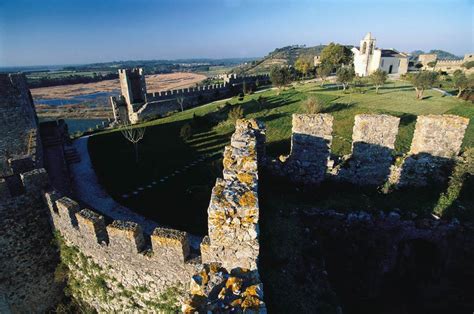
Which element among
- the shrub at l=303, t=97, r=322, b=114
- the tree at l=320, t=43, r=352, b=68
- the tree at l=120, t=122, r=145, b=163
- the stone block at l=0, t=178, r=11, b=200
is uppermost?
the tree at l=320, t=43, r=352, b=68

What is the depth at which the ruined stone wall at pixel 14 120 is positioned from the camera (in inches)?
480

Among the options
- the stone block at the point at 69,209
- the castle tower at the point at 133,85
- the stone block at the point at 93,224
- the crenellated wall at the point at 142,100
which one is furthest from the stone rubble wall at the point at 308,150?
the castle tower at the point at 133,85

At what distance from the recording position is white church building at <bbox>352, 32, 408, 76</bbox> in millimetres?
64500

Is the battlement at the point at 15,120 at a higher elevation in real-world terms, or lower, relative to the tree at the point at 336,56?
lower

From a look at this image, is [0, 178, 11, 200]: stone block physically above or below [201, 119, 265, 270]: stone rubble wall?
below

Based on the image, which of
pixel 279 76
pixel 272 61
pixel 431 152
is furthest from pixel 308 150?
pixel 272 61

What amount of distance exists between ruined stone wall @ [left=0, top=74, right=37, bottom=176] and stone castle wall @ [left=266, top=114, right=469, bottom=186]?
38.2 ft

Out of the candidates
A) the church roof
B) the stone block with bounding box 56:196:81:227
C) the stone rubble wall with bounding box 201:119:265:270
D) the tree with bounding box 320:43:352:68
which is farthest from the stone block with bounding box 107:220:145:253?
the church roof

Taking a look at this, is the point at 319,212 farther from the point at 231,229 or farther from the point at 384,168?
the point at 231,229

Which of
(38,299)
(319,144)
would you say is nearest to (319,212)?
(319,144)

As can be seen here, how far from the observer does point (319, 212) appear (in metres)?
9.14

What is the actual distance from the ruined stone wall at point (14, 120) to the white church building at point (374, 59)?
66713 mm

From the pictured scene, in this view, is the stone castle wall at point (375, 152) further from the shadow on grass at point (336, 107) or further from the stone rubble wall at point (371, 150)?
the shadow on grass at point (336, 107)

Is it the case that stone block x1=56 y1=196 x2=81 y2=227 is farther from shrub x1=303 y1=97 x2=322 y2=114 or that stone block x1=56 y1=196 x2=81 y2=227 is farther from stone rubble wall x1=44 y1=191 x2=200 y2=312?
shrub x1=303 y1=97 x2=322 y2=114
